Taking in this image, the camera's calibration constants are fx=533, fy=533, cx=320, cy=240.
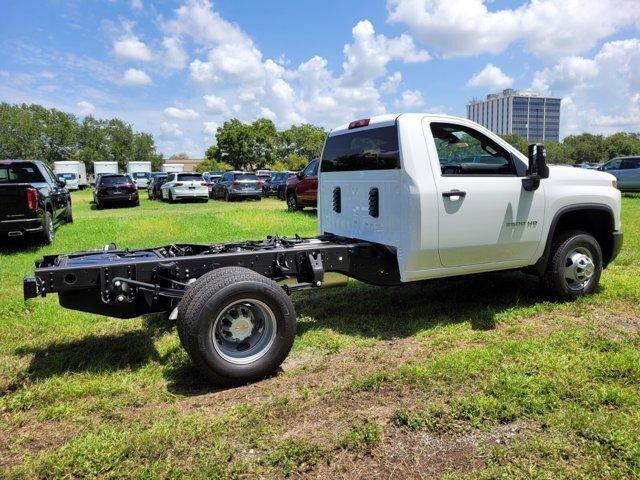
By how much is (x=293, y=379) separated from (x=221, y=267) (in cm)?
105

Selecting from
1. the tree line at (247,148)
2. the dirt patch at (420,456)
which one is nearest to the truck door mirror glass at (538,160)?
the dirt patch at (420,456)

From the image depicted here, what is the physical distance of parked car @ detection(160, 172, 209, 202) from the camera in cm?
2559

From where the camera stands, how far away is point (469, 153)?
528 centimetres

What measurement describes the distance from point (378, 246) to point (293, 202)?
42.3 feet

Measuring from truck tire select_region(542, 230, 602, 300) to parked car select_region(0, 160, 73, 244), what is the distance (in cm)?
870

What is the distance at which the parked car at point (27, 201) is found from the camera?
9531 mm

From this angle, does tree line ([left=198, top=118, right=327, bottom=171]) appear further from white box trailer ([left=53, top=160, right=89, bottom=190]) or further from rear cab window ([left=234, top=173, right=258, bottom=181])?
rear cab window ([left=234, top=173, right=258, bottom=181])

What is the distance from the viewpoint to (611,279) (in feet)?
21.8

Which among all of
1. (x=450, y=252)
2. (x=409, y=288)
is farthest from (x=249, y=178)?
(x=450, y=252)

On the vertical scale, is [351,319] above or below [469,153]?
below

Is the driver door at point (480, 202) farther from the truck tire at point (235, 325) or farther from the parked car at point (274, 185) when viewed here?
the parked car at point (274, 185)

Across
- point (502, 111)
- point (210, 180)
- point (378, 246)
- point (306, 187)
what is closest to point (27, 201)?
point (378, 246)

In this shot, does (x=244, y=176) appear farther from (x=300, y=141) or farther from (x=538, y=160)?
(x=300, y=141)

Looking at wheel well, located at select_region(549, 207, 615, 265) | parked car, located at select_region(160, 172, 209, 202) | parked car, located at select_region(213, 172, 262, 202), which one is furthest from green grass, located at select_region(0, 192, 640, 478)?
parked car, located at select_region(160, 172, 209, 202)
